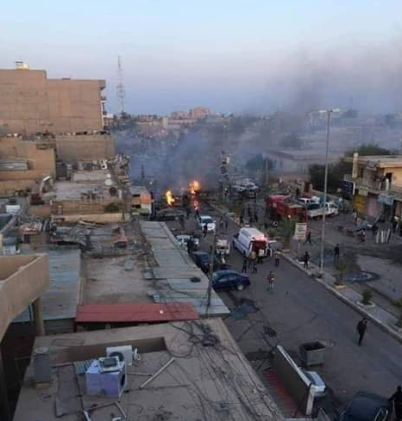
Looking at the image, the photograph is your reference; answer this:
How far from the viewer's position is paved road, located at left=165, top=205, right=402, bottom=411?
13.2 metres

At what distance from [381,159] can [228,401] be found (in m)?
32.3

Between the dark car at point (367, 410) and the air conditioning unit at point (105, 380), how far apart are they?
18.7ft

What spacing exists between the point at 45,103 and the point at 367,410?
54447 mm

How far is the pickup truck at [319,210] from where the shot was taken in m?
35.1

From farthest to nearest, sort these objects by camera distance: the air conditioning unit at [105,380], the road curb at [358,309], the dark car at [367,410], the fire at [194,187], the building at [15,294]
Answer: the fire at [194,187] → the road curb at [358,309] → the dark car at [367,410] → the building at [15,294] → the air conditioning unit at [105,380]

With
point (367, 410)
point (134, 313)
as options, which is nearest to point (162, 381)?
point (134, 313)

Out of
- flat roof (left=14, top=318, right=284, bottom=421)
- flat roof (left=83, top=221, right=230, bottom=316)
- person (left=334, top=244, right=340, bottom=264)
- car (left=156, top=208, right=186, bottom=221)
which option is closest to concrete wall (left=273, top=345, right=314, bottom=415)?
flat roof (left=83, top=221, right=230, bottom=316)

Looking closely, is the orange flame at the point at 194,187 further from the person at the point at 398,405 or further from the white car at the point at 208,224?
the person at the point at 398,405

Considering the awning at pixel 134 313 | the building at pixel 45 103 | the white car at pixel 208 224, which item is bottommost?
the white car at pixel 208 224

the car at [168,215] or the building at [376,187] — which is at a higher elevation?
the building at [376,187]

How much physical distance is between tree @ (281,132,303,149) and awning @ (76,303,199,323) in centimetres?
8809

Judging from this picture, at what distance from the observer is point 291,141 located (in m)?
102

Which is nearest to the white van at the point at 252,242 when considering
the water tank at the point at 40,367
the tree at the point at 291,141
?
the water tank at the point at 40,367

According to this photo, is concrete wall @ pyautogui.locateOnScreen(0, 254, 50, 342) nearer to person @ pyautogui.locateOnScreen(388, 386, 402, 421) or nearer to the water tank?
the water tank
